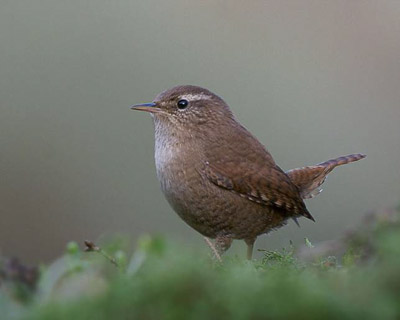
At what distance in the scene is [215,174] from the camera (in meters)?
4.39

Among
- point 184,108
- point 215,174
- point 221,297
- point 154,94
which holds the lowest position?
point 221,297

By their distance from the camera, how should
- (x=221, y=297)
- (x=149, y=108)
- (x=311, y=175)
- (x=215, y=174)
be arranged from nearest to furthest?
1. (x=221, y=297)
2. (x=215, y=174)
3. (x=149, y=108)
4. (x=311, y=175)

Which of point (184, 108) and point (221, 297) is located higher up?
point (184, 108)

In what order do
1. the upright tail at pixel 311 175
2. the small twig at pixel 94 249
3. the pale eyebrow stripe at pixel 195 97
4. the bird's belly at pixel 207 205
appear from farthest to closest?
1. the upright tail at pixel 311 175
2. the pale eyebrow stripe at pixel 195 97
3. the bird's belly at pixel 207 205
4. the small twig at pixel 94 249

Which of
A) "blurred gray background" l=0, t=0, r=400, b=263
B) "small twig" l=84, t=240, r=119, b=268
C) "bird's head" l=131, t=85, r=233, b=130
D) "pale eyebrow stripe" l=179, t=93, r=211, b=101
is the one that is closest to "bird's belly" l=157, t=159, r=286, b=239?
"bird's head" l=131, t=85, r=233, b=130

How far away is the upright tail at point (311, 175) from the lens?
523 centimetres

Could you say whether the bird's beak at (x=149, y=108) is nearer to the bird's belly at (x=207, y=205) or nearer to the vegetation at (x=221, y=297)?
the bird's belly at (x=207, y=205)

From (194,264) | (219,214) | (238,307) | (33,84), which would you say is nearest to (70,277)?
(194,264)

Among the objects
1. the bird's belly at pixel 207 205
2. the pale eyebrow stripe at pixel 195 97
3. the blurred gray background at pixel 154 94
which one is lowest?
the bird's belly at pixel 207 205

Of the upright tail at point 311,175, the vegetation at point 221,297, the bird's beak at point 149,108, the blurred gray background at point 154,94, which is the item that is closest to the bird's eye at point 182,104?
the bird's beak at point 149,108

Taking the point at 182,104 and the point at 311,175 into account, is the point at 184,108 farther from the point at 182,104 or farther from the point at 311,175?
the point at 311,175

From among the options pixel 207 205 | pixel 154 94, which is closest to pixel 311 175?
pixel 207 205

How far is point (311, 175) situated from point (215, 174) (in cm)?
109

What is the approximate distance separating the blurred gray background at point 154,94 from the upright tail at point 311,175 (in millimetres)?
1833
